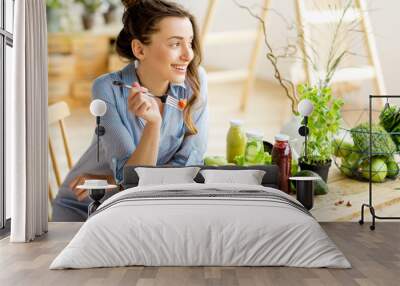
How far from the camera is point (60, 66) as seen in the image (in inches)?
226

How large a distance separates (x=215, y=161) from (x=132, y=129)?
0.73 metres

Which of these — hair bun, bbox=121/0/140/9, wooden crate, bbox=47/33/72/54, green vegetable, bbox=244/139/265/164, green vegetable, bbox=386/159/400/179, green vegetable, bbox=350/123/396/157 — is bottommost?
green vegetable, bbox=386/159/400/179

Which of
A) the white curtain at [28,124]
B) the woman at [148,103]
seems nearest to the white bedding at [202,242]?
the white curtain at [28,124]

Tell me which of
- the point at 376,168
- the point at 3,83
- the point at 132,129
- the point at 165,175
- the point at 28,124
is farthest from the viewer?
the point at 132,129

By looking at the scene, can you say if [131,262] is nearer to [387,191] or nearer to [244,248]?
[244,248]

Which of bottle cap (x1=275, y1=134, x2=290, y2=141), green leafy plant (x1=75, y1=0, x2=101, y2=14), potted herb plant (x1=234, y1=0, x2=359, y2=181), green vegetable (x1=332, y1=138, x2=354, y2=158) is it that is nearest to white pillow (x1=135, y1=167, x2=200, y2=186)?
bottle cap (x1=275, y1=134, x2=290, y2=141)

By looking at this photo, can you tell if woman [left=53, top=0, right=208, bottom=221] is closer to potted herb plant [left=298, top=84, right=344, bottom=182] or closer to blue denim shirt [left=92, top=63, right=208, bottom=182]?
blue denim shirt [left=92, top=63, right=208, bottom=182]

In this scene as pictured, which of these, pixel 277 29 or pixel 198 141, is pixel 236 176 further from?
pixel 277 29

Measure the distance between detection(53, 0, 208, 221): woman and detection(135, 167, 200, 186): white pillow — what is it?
26 cm

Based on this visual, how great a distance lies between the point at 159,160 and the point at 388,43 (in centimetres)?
226

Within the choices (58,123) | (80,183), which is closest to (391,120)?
(80,183)

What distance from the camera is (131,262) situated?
3928mm

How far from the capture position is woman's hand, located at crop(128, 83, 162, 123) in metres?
5.61

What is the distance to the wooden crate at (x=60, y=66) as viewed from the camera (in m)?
5.74
